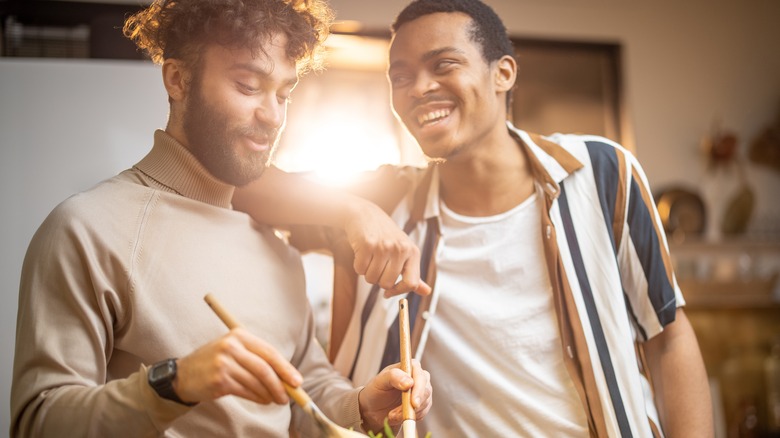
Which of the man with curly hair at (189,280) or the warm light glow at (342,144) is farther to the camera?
the warm light glow at (342,144)

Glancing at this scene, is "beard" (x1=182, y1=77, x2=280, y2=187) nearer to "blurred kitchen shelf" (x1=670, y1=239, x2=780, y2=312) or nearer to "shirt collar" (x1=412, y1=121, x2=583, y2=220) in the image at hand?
"shirt collar" (x1=412, y1=121, x2=583, y2=220)

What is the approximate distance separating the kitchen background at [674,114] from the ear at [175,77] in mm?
1478

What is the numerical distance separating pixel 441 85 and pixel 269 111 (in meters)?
0.38

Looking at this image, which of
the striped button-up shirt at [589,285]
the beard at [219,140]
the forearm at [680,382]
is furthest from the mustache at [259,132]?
the forearm at [680,382]

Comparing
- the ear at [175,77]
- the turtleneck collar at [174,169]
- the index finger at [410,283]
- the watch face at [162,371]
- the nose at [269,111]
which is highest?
the ear at [175,77]

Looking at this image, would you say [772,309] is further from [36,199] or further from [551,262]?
[36,199]

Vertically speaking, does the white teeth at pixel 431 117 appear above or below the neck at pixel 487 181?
above

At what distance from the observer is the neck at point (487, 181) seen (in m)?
1.31

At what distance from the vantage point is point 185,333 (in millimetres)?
891

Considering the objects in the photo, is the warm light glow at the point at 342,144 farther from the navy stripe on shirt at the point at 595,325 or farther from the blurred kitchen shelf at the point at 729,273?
the navy stripe on shirt at the point at 595,325

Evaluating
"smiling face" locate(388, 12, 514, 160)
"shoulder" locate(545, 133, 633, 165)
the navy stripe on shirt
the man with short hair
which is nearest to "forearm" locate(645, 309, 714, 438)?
the man with short hair

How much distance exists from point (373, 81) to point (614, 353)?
1855 mm

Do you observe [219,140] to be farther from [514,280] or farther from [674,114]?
[674,114]

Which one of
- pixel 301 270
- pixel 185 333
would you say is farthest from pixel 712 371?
pixel 185 333
